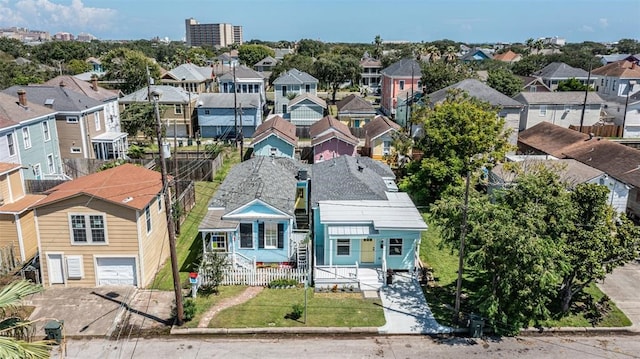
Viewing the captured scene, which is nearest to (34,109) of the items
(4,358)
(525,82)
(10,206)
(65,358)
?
(10,206)

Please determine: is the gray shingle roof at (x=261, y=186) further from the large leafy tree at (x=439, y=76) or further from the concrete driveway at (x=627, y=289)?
the large leafy tree at (x=439, y=76)

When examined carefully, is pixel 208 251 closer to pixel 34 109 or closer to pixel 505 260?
pixel 505 260

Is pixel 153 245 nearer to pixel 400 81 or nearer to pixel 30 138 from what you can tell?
pixel 30 138

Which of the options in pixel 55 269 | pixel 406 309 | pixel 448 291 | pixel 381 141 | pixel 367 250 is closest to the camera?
pixel 406 309

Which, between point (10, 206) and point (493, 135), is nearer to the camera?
point (10, 206)

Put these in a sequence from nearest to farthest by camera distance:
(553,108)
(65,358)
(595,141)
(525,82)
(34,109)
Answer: (65,358) → (34,109) → (595,141) → (553,108) → (525,82)

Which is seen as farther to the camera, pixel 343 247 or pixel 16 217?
pixel 343 247

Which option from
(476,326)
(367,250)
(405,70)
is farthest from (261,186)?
(405,70)
